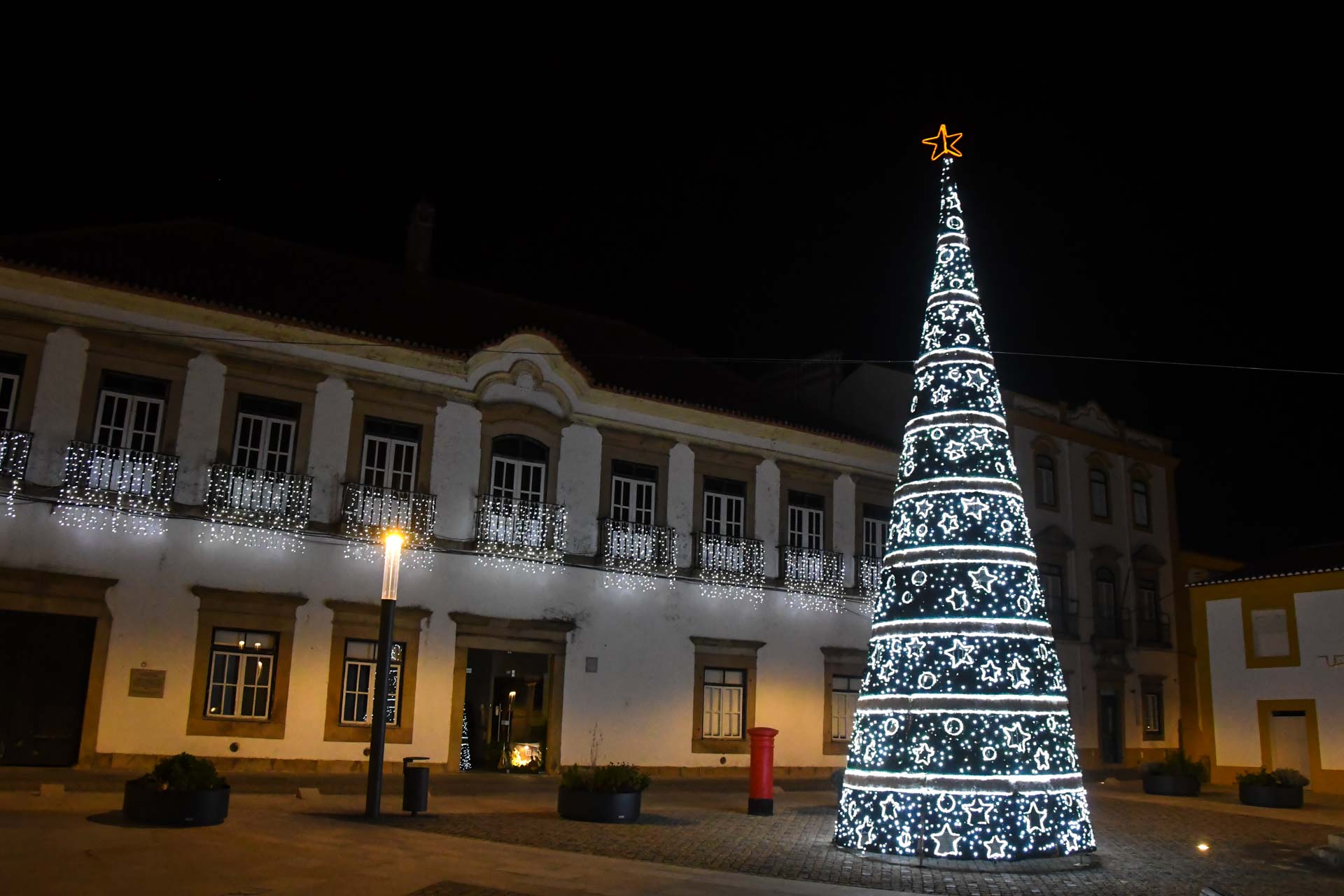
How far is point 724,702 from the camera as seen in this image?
71.0ft

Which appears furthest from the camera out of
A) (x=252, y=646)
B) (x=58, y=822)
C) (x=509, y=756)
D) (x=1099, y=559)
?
(x=1099, y=559)

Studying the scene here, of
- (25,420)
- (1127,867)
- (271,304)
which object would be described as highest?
(271,304)

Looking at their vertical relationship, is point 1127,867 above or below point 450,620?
below

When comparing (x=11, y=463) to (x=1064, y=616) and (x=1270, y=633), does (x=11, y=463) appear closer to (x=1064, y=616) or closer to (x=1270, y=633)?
(x=1064, y=616)

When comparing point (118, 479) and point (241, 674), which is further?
point (241, 674)

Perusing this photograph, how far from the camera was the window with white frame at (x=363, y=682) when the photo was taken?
17859mm

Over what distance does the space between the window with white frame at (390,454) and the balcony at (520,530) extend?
1398 mm

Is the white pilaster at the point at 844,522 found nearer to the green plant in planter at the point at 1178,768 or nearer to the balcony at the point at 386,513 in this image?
the green plant in planter at the point at 1178,768

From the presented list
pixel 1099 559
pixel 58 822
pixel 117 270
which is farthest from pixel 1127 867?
pixel 1099 559

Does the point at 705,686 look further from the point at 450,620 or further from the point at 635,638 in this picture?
the point at 450,620

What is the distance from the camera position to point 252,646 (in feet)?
56.3

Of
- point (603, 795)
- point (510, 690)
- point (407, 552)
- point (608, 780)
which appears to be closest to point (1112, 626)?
point (510, 690)

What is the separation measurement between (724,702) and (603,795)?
874 cm

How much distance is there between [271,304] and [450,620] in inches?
238
